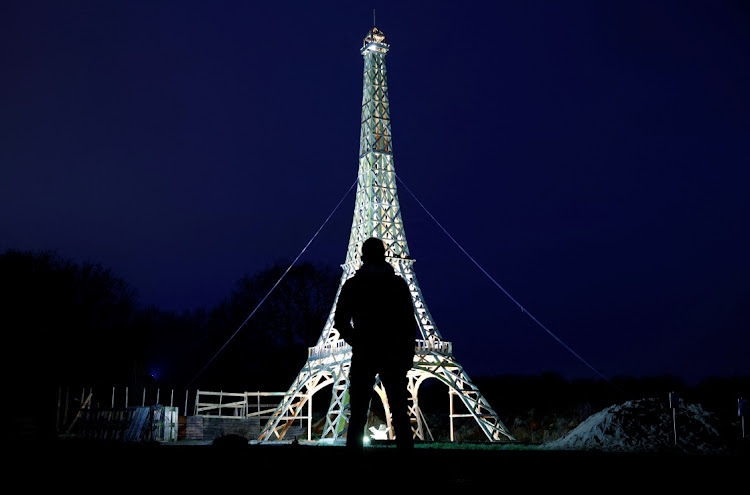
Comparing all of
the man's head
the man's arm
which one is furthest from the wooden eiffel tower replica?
the man's head

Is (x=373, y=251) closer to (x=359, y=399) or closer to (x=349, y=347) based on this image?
(x=359, y=399)

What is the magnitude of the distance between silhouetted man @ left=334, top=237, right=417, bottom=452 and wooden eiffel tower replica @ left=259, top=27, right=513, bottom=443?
25635mm

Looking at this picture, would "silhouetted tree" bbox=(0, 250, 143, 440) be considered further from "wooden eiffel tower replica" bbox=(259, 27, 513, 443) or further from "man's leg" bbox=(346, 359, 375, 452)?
"man's leg" bbox=(346, 359, 375, 452)

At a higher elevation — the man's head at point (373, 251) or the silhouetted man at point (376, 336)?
the man's head at point (373, 251)

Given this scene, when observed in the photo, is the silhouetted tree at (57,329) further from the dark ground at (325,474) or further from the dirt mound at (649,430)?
the dark ground at (325,474)

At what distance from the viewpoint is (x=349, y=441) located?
20.4ft

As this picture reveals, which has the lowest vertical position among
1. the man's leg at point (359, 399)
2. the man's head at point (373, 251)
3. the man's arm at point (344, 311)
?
the man's leg at point (359, 399)

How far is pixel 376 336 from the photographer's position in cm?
630

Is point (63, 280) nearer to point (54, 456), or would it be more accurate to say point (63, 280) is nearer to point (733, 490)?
point (54, 456)

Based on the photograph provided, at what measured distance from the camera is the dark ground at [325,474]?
4215mm

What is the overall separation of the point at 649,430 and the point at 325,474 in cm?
1435

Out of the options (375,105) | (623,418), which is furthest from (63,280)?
(623,418)

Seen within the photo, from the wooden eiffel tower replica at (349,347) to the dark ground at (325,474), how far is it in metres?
25.6

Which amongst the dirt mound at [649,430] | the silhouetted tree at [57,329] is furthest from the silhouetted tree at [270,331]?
the dirt mound at [649,430]
